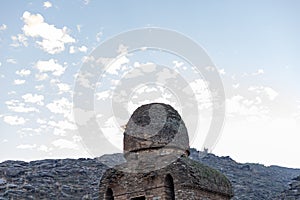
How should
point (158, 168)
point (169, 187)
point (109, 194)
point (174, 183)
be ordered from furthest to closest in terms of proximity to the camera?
point (109, 194) < point (158, 168) < point (169, 187) < point (174, 183)

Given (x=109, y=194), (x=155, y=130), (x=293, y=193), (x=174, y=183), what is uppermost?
(x=155, y=130)

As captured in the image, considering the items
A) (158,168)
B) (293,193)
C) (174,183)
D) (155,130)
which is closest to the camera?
(174,183)

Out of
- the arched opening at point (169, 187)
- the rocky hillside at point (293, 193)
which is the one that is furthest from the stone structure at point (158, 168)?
the rocky hillside at point (293, 193)

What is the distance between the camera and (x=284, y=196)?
29266 mm

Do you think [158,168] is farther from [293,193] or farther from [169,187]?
[293,193]

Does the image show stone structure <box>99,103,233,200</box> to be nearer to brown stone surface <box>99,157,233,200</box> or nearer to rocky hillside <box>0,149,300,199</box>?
brown stone surface <box>99,157,233,200</box>

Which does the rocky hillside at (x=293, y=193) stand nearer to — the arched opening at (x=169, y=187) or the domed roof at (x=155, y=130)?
the domed roof at (x=155, y=130)

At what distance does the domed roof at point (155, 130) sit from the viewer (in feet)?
33.5

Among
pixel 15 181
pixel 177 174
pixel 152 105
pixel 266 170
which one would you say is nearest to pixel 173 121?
pixel 152 105

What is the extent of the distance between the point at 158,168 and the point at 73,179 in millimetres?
24306

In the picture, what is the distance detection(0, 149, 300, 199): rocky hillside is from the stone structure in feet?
47.1

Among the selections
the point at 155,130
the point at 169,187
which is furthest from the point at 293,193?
the point at 169,187

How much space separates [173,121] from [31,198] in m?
19.5

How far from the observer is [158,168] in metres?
9.73
